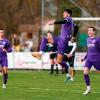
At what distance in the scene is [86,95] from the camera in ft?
55.3

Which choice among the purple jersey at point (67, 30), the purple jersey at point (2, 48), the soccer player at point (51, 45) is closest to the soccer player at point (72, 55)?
the purple jersey at point (67, 30)

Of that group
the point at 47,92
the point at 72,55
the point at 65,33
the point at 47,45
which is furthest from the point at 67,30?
the point at 47,45

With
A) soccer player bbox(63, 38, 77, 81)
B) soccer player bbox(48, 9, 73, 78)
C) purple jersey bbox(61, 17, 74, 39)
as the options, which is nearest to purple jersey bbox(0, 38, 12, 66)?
soccer player bbox(48, 9, 73, 78)

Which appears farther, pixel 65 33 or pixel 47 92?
pixel 65 33

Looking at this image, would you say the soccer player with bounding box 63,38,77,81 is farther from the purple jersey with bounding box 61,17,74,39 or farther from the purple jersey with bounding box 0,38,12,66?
the purple jersey with bounding box 0,38,12,66

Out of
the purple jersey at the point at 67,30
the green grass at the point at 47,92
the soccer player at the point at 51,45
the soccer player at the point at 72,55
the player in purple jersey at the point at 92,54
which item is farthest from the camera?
the soccer player at the point at 51,45

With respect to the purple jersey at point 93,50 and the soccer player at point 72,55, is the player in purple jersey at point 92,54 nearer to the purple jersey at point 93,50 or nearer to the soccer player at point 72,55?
the purple jersey at point 93,50

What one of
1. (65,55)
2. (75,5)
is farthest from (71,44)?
(75,5)

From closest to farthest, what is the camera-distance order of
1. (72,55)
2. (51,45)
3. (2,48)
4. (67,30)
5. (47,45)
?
(2,48) → (67,30) → (72,55) → (51,45) → (47,45)

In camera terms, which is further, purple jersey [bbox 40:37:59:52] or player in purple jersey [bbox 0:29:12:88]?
purple jersey [bbox 40:37:59:52]

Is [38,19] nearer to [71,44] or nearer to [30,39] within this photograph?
[30,39]

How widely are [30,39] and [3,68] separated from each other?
1971 inches

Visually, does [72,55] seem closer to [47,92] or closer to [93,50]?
[47,92]

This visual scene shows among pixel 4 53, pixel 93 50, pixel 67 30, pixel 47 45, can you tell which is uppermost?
pixel 67 30
